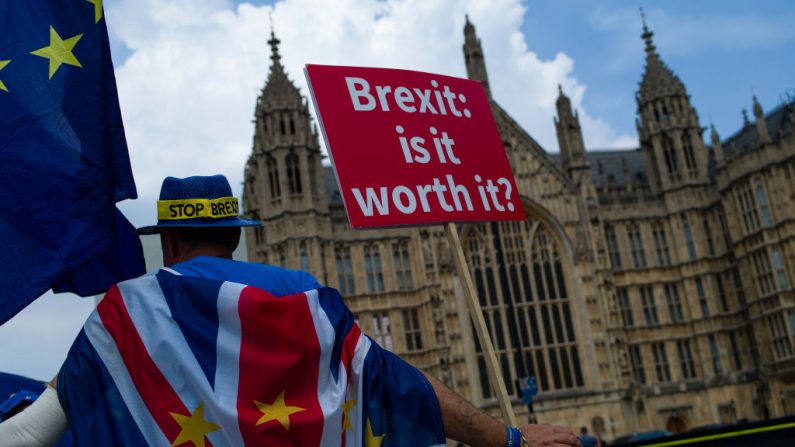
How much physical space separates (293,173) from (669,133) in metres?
17.4

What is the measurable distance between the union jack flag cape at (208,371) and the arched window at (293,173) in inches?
1222

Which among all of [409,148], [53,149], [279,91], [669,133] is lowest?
[53,149]

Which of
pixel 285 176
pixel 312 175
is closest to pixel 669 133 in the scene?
pixel 312 175

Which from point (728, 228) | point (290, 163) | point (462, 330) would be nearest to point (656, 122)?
point (728, 228)

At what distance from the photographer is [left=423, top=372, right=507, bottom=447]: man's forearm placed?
2980 mm

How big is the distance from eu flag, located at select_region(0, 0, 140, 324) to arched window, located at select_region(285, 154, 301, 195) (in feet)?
98.8

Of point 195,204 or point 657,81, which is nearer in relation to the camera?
point 195,204

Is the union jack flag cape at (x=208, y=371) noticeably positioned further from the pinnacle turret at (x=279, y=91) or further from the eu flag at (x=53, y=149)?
the pinnacle turret at (x=279, y=91)

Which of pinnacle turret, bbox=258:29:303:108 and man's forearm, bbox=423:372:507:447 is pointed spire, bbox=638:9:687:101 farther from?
man's forearm, bbox=423:372:507:447

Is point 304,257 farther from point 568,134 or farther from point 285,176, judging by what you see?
point 568,134

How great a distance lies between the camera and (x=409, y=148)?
462cm

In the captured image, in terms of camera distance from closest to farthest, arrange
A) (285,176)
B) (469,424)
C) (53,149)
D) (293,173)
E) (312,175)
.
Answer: (469,424) → (53,149) → (285,176) → (293,173) → (312,175)

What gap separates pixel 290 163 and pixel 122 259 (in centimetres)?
3031

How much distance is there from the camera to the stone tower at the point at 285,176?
107 ft
